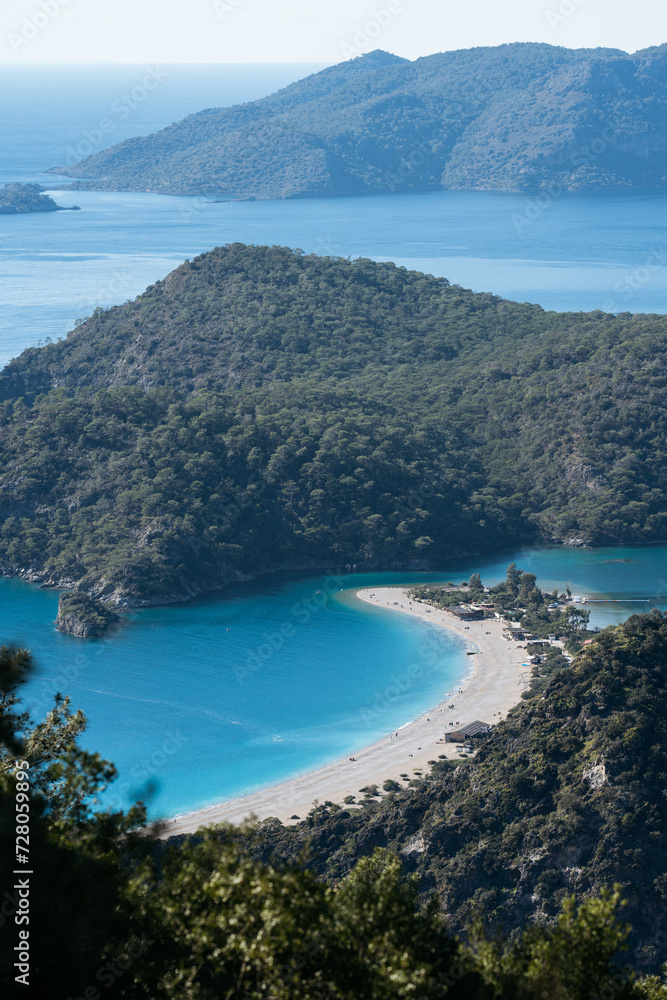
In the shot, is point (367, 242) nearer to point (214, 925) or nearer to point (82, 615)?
point (82, 615)

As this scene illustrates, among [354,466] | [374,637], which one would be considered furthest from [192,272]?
[374,637]

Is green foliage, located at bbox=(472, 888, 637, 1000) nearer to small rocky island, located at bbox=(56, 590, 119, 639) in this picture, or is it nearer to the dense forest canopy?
the dense forest canopy

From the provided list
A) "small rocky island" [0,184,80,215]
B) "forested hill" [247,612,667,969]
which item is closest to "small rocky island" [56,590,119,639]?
"forested hill" [247,612,667,969]

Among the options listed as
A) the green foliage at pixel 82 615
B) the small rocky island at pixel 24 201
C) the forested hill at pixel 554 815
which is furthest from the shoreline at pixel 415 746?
the small rocky island at pixel 24 201

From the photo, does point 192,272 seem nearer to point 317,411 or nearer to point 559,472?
point 317,411

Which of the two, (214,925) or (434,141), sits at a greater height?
(434,141)

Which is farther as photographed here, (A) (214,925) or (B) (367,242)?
(B) (367,242)

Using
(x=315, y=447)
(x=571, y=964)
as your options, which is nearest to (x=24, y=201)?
(x=315, y=447)
